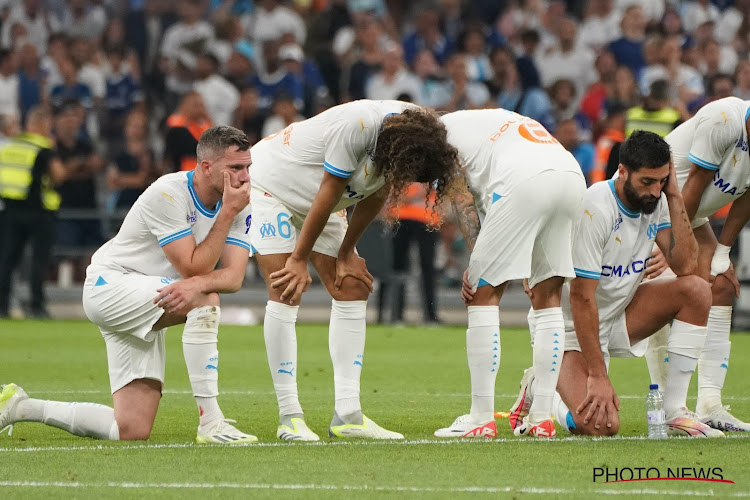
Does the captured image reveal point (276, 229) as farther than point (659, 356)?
No

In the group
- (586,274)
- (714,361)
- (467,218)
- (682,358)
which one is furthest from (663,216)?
(467,218)

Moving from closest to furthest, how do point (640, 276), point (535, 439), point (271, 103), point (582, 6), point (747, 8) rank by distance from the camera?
1. point (535, 439)
2. point (640, 276)
3. point (271, 103)
4. point (747, 8)
5. point (582, 6)

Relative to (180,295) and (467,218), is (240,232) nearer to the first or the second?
(180,295)

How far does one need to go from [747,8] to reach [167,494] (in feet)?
51.5

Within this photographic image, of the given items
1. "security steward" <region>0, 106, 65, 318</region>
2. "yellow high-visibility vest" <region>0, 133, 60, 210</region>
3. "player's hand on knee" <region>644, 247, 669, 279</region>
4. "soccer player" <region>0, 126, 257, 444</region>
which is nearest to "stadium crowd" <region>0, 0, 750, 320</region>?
"yellow high-visibility vest" <region>0, 133, 60, 210</region>

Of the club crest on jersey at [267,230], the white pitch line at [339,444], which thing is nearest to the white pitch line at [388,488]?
the white pitch line at [339,444]

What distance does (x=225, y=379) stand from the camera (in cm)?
968

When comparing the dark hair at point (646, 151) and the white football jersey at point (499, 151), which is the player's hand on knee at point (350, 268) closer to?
the white football jersey at point (499, 151)

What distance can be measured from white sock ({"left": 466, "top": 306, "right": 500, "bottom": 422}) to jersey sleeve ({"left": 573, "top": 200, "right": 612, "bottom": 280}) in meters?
0.56

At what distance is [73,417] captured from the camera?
6449 millimetres

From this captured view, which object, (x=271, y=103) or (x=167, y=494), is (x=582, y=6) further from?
(x=167, y=494)

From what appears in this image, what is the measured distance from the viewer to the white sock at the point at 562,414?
22.2 ft

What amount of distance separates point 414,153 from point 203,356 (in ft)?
4.96

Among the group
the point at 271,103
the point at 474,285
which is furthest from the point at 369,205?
the point at 271,103
